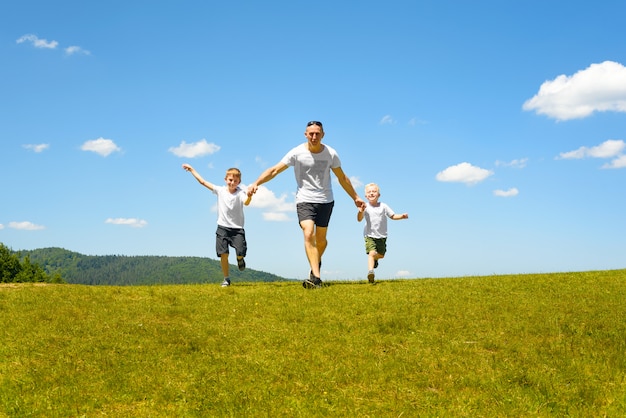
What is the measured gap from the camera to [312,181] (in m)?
13.5

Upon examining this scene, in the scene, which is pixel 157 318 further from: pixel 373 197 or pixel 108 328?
pixel 373 197

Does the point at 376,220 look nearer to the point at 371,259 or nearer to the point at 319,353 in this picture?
the point at 371,259

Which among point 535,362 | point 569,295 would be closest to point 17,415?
point 535,362

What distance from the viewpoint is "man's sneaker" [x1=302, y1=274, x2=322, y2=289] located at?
13531 millimetres

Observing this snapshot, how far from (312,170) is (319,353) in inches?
221

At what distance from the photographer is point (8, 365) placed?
8.74 m

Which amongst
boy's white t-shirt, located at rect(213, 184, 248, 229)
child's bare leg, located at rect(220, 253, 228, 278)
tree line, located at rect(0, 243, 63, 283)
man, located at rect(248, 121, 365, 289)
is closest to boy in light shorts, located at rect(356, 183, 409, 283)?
man, located at rect(248, 121, 365, 289)

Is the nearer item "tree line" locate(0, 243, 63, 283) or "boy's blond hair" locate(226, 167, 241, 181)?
"boy's blond hair" locate(226, 167, 241, 181)

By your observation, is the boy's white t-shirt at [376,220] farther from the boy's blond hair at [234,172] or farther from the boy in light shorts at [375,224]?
the boy's blond hair at [234,172]

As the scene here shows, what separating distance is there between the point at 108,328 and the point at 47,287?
17.1ft

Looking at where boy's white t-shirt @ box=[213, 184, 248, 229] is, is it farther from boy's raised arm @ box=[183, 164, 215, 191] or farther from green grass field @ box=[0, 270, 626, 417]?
green grass field @ box=[0, 270, 626, 417]

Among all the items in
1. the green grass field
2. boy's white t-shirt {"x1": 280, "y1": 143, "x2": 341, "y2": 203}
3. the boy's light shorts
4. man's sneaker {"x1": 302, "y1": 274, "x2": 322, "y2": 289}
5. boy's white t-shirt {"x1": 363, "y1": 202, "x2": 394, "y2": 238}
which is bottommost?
the green grass field

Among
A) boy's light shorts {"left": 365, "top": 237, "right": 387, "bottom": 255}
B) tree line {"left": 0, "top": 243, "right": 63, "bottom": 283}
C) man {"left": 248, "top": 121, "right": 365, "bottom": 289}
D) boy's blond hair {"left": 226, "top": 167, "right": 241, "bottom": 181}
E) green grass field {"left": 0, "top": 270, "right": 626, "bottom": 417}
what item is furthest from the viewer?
tree line {"left": 0, "top": 243, "right": 63, "bottom": 283}

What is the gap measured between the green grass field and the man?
1157mm
